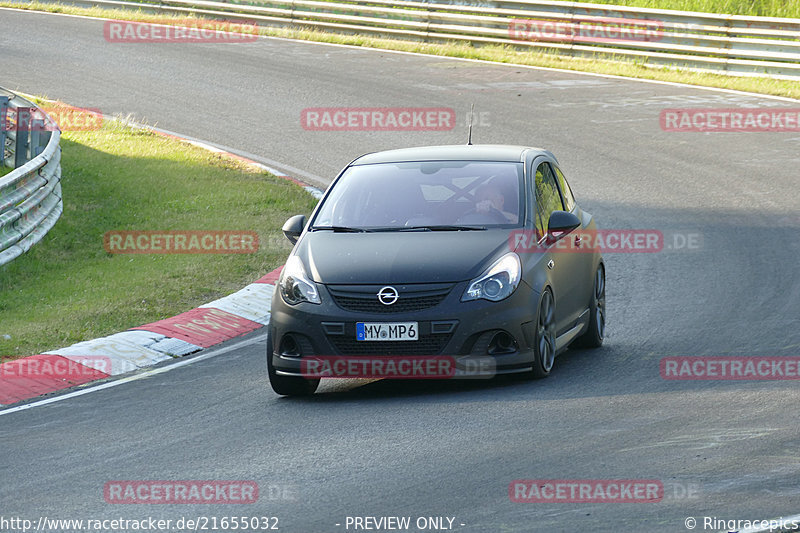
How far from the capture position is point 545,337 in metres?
9.13

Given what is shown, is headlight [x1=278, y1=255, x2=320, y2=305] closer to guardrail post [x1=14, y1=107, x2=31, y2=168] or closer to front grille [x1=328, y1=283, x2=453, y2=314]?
front grille [x1=328, y1=283, x2=453, y2=314]

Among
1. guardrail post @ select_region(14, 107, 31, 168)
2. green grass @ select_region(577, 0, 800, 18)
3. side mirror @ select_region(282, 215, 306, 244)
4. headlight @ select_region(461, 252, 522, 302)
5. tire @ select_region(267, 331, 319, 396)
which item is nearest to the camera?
headlight @ select_region(461, 252, 522, 302)

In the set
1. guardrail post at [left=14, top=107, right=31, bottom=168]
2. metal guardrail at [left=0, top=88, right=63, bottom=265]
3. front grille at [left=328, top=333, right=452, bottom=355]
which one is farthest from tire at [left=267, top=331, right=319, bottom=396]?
guardrail post at [left=14, top=107, right=31, bottom=168]

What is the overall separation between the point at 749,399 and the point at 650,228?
7.02m

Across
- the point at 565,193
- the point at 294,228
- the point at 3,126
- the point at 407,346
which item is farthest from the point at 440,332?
the point at 3,126

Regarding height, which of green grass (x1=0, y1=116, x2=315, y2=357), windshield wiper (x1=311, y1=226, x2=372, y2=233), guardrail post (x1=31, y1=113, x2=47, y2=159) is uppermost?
windshield wiper (x1=311, y1=226, x2=372, y2=233)

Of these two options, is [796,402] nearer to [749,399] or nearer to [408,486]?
[749,399]

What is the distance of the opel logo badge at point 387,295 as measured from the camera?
8.58 metres

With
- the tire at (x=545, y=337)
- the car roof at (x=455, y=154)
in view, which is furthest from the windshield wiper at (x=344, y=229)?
the tire at (x=545, y=337)

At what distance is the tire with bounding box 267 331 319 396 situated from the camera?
29.3 ft

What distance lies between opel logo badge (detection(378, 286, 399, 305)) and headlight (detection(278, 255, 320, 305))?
473 millimetres

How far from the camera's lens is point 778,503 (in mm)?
6133

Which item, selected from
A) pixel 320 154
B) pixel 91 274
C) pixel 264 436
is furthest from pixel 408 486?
pixel 320 154

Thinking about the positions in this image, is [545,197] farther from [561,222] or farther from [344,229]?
[344,229]
